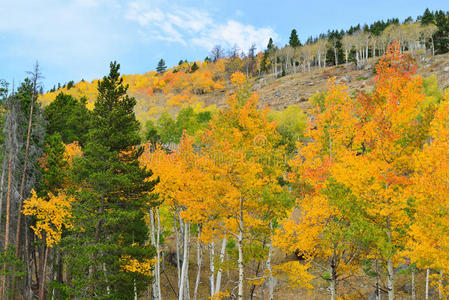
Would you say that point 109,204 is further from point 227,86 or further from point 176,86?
point 227,86

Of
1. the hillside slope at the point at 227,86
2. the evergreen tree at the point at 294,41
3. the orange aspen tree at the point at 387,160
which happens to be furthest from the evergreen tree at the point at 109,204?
the evergreen tree at the point at 294,41

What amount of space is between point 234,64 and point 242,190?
407 ft

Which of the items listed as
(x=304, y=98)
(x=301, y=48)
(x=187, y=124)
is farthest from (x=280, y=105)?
(x=301, y=48)

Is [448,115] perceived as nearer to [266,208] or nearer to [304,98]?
[266,208]

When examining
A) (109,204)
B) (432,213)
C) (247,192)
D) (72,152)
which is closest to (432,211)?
(432,213)

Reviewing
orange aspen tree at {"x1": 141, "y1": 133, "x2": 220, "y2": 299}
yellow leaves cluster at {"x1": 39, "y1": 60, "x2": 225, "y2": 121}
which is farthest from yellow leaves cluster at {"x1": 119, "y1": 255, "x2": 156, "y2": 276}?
yellow leaves cluster at {"x1": 39, "y1": 60, "x2": 225, "y2": 121}

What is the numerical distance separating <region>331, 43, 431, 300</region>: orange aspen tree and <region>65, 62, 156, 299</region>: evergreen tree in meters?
10.7

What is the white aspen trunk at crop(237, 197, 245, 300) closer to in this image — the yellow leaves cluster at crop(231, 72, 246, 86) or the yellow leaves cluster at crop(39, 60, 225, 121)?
the yellow leaves cluster at crop(231, 72, 246, 86)

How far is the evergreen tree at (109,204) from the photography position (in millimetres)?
15727

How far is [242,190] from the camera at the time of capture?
14648 mm

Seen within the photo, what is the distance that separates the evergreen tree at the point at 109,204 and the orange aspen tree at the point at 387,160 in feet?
35.1

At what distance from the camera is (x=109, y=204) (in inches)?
658

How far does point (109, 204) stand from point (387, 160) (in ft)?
50.1

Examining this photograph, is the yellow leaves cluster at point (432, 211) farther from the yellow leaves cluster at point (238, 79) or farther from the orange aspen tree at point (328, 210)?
the yellow leaves cluster at point (238, 79)
